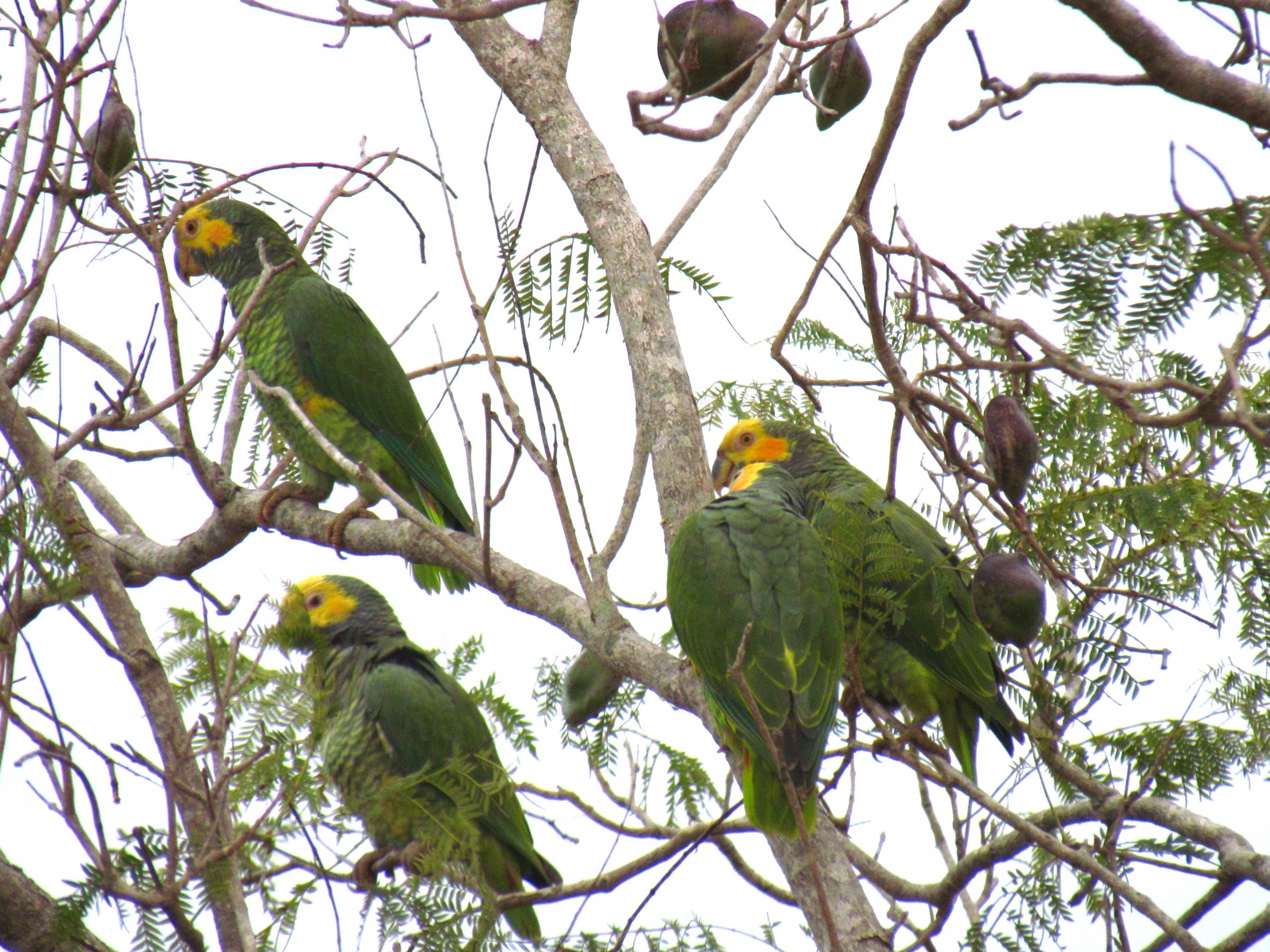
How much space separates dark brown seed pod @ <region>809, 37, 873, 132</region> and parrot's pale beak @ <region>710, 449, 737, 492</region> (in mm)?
1391

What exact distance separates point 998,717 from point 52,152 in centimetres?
228

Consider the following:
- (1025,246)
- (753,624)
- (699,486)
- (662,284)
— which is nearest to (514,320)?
(662,284)

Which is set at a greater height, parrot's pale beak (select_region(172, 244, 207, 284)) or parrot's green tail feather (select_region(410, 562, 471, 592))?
parrot's pale beak (select_region(172, 244, 207, 284))

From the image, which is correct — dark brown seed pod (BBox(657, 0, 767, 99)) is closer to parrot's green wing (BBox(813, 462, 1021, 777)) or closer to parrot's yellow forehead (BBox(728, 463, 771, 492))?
parrot's green wing (BBox(813, 462, 1021, 777))

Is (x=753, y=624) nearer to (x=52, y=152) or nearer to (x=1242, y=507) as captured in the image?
(x=1242, y=507)

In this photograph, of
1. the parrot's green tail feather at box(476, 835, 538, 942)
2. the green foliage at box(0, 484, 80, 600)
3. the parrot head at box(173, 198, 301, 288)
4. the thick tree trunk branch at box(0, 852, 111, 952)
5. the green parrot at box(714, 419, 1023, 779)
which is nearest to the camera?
the green foliage at box(0, 484, 80, 600)

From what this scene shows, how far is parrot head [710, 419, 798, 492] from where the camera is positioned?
3148 millimetres

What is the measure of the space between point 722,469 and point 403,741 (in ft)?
4.25

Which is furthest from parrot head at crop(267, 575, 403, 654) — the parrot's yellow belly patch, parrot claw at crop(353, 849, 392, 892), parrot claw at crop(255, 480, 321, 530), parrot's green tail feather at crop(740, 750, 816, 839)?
parrot's green tail feather at crop(740, 750, 816, 839)

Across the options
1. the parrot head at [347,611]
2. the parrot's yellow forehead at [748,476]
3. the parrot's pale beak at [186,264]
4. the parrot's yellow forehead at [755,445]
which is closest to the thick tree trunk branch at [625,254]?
the parrot's yellow forehead at [748,476]

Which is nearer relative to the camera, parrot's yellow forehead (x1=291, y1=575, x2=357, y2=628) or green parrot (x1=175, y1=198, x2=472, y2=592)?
parrot's yellow forehead (x1=291, y1=575, x2=357, y2=628)

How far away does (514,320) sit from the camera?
2342 mm

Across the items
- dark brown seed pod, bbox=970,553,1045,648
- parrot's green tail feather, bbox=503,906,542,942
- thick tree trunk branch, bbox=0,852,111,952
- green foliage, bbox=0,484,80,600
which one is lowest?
thick tree trunk branch, bbox=0,852,111,952

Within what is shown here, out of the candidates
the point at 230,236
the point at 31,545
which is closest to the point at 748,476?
the point at 31,545
